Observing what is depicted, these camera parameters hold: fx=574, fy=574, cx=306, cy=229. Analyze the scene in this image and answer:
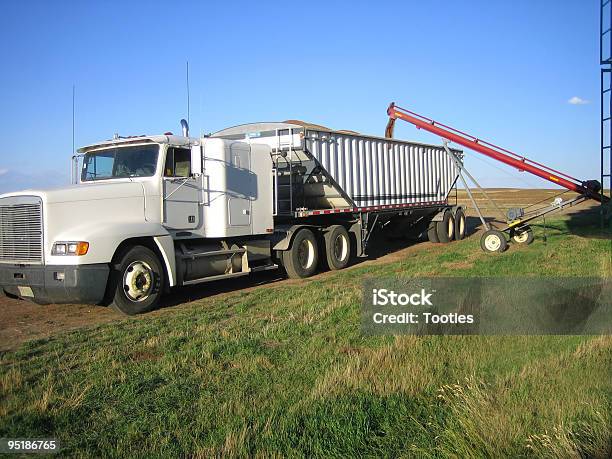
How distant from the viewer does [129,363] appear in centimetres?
548

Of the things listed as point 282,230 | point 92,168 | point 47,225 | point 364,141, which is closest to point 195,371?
point 47,225

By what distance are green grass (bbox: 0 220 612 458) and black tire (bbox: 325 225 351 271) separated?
249 inches

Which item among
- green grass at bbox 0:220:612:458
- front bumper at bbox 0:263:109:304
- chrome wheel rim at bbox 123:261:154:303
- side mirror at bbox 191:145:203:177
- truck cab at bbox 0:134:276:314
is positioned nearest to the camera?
green grass at bbox 0:220:612:458

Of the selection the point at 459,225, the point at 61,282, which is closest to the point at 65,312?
the point at 61,282

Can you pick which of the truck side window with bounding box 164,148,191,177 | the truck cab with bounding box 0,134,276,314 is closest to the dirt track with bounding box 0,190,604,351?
the truck cab with bounding box 0,134,276,314

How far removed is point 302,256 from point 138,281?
4.78m

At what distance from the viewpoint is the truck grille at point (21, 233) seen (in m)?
8.18

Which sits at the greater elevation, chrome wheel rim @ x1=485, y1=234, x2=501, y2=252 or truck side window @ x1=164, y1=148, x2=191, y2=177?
truck side window @ x1=164, y1=148, x2=191, y2=177

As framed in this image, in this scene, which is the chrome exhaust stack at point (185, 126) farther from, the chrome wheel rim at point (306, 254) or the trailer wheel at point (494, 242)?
the trailer wheel at point (494, 242)

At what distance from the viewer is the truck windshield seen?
9711mm

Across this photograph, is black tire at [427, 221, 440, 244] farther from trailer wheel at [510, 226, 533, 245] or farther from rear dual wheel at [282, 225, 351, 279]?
rear dual wheel at [282, 225, 351, 279]

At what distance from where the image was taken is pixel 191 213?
400 inches

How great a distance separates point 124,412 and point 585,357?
13.0 ft

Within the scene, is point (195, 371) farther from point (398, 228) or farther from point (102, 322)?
point (398, 228)
